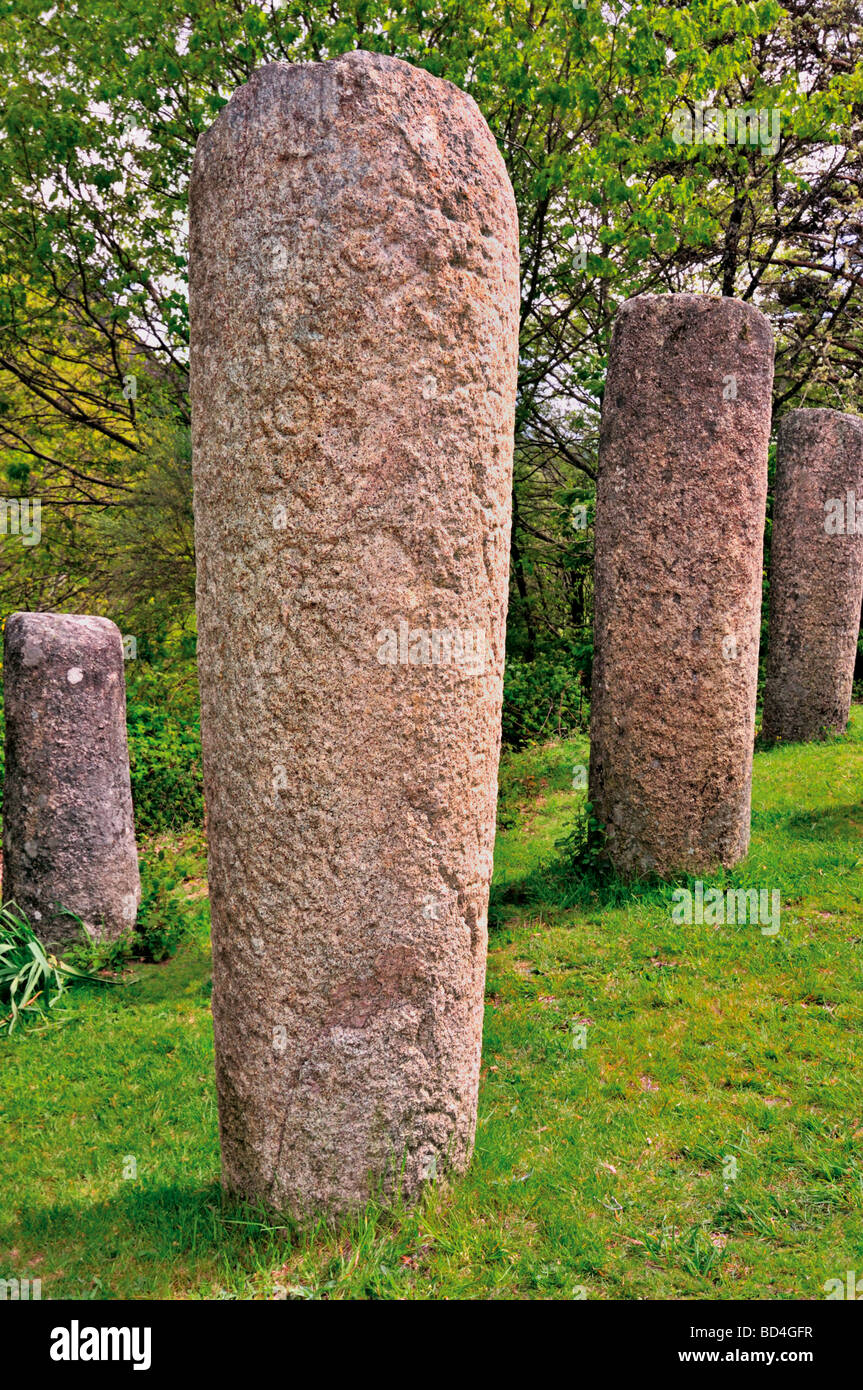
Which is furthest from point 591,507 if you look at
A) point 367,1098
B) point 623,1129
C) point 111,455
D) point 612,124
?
point 367,1098

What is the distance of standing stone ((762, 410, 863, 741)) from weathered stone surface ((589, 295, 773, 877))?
339 centimetres

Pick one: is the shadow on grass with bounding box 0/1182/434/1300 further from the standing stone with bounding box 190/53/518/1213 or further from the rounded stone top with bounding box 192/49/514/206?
the rounded stone top with bounding box 192/49/514/206

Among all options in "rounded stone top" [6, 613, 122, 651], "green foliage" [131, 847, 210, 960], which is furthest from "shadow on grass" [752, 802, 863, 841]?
"rounded stone top" [6, 613, 122, 651]

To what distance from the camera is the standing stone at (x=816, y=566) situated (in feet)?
28.2

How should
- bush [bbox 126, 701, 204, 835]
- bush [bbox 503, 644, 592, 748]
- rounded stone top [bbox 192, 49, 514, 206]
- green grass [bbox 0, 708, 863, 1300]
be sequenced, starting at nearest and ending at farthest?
rounded stone top [bbox 192, 49, 514, 206] < green grass [bbox 0, 708, 863, 1300] < bush [bbox 126, 701, 204, 835] < bush [bbox 503, 644, 592, 748]

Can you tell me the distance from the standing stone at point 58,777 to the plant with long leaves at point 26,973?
0.11 m

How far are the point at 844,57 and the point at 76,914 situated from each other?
38.4 ft

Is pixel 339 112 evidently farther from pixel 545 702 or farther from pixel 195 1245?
pixel 545 702

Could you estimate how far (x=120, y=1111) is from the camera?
395 cm

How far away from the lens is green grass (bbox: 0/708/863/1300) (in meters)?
2.51
